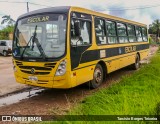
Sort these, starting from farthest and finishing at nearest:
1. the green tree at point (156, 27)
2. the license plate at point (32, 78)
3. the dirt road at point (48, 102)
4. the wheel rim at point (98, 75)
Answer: the green tree at point (156, 27), the wheel rim at point (98, 75), the license plate at point (32, 78), the dirt road at point (48, 102)

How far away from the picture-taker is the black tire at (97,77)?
874 cm

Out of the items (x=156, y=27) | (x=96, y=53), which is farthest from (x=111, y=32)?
(x=156, y=27)

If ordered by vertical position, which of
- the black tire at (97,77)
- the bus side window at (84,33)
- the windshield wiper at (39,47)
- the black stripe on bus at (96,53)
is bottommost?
the black tire at (97,77)

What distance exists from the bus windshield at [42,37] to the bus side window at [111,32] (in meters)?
3.12

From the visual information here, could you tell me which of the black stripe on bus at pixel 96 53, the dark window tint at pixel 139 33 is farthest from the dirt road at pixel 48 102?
the dark window tint at pixel 139 33

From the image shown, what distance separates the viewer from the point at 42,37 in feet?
24.4

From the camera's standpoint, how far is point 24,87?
9.52 meters

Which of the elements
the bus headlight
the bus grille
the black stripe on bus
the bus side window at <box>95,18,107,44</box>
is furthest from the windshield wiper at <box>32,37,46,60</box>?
the bus side window at <box>95,18,107,44</box>

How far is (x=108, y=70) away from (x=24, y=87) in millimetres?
3178

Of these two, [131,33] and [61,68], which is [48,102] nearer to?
[61,68]

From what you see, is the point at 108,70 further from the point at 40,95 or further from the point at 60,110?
the point at 60,110

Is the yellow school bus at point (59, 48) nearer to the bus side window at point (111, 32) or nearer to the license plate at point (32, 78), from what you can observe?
the license plate at point (32, 78)

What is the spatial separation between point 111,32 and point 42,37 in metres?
3.75

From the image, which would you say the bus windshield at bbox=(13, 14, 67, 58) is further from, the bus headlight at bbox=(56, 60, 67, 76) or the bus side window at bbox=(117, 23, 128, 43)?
→ the bus side window at bbox=(117, 23, 128, 43)
